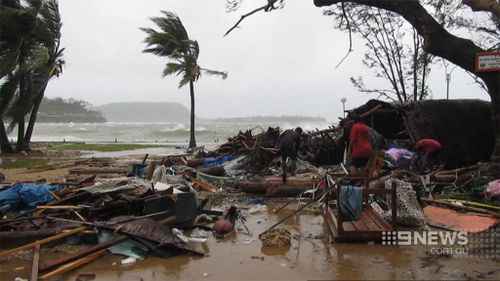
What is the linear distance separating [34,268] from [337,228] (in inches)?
152

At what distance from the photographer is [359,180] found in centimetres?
690

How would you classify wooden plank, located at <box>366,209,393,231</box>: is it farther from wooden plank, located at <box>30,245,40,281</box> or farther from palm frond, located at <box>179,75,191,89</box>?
palm frond, located at <box>179,75,191,89</box>

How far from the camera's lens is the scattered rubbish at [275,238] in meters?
5.53

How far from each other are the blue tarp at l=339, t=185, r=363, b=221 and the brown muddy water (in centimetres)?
43

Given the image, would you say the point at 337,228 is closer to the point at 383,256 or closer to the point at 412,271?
the point at 383,256

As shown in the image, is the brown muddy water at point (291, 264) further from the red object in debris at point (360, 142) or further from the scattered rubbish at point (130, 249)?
the red object in debris at point (360, 142)

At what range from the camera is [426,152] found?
9578 mm

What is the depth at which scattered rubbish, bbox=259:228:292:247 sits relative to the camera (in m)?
5.53

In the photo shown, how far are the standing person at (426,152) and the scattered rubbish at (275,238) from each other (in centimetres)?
523

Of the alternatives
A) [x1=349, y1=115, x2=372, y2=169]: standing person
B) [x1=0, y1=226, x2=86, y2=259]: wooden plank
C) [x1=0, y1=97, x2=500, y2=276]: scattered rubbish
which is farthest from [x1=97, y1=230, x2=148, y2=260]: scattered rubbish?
[x1=349, y1=115, x2=372, y2=169]: standing person

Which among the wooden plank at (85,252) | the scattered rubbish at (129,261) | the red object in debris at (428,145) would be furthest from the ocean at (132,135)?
the scattered rubbish at (129,261)

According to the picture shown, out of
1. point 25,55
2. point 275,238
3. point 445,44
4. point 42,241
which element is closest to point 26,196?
point 42,241

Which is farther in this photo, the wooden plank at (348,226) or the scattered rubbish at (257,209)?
the scattered rubbish at (257,209)

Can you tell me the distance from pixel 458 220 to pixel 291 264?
3189mm
